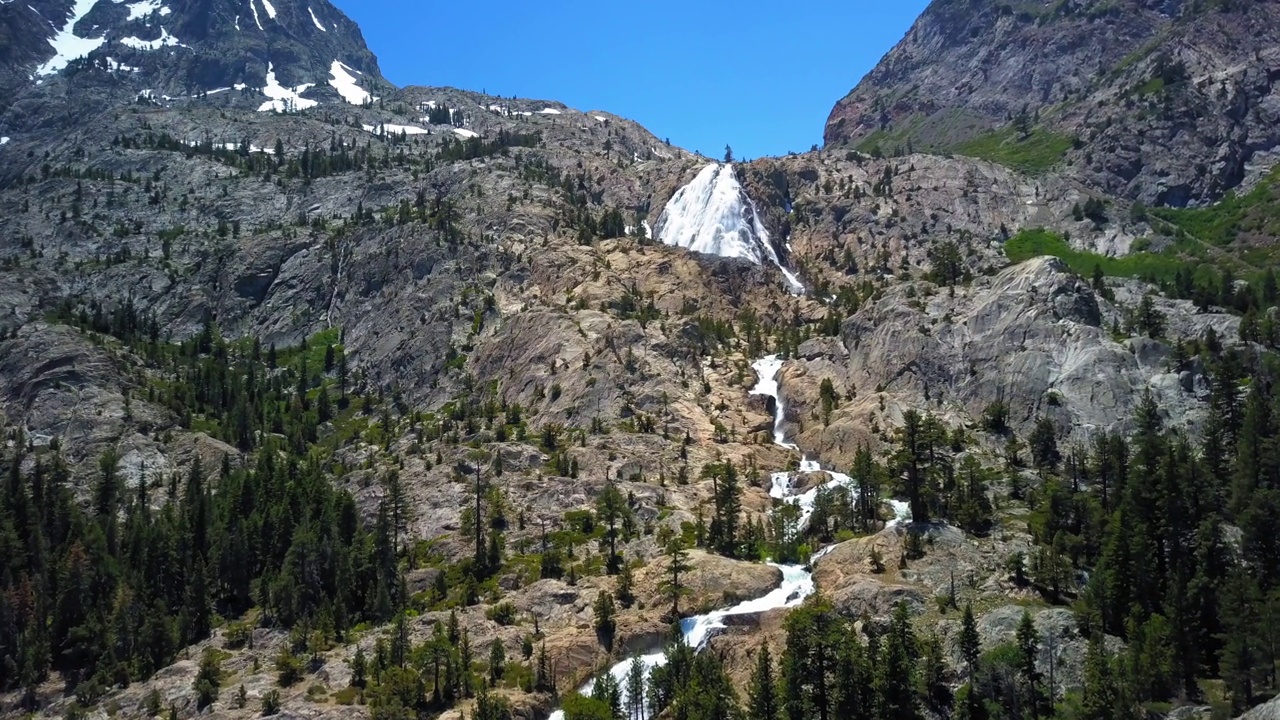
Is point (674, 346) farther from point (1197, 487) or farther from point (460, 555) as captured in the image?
point (1197, 487)

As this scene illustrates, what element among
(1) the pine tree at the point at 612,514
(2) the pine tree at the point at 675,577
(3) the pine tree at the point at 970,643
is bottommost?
(3) the pine tree at the point at 970,643

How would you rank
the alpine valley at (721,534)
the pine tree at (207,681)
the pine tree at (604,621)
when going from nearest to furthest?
the alpine valley at (721,534) → the pine tree at (207,681) → the pine tree at (604,621)

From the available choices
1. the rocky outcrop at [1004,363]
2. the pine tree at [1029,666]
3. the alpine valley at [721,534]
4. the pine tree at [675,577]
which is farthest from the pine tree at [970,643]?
the rocky outcrop at [1004,363]

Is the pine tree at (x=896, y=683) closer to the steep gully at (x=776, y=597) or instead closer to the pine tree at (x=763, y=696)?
the pine tree at (x=763, y=696)

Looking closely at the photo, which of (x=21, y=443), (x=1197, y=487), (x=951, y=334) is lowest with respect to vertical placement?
(x=1197, y=487)

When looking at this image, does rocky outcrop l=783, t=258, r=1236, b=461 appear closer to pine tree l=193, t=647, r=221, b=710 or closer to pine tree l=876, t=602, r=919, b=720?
pine tree l=876, t=602, r=919, b=720

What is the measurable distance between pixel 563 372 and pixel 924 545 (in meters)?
76.5

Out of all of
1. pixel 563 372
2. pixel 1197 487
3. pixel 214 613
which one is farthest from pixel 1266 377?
pixel 214 613

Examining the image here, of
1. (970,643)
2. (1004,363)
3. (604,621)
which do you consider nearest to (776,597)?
(604,621)

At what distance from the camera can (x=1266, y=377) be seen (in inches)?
6122

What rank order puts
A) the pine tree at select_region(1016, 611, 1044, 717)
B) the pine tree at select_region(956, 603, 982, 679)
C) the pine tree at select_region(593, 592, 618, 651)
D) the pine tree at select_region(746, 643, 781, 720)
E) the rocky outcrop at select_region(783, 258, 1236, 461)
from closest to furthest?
the pine tree at select_region(1016, 611, 1044, 717)
the pine tree at select_region(746, 643, 781, 720)
the pine tree at select_region(956, 603, 982, 679)
the pine tree at select_region(593, 592, 618, 651)
the rocky outcrop at select_region(783, 258, 1236, 461)

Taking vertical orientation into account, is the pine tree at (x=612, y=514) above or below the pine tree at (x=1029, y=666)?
above

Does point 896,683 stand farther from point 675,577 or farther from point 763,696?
point 675,577

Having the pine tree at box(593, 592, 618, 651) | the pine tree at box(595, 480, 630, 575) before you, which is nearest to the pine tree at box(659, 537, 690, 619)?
the pine tree at box(593, 592, 618, 651)
